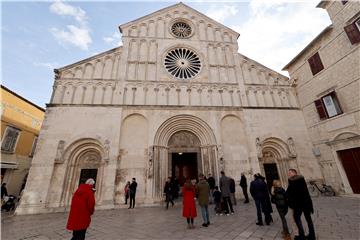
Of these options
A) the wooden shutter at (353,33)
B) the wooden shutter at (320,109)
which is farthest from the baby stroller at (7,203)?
the wooden shutter at (353,33)

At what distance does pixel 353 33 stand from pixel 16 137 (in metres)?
26.0

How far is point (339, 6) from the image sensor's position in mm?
11078

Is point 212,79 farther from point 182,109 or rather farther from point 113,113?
point 113,113

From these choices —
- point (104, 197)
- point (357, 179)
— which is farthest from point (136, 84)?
point (357, 179)

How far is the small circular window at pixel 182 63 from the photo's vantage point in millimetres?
14484

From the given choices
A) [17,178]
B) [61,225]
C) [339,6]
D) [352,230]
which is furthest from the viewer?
[17,178]

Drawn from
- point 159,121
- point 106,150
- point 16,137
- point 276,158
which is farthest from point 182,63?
point 16,137

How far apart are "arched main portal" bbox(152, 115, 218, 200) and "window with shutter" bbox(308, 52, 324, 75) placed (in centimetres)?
896

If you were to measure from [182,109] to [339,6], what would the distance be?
1224cm

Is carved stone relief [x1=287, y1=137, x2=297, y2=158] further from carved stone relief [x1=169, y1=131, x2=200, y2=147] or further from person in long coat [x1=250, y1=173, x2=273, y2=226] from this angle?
person in long coat [x1=250, y1=173, x2=273, y2=226]

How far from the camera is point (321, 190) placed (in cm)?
1140

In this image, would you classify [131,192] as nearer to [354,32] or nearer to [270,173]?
[270,173]

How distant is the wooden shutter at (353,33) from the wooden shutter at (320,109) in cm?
397

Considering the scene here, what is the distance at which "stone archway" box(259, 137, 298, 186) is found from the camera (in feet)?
40.4
